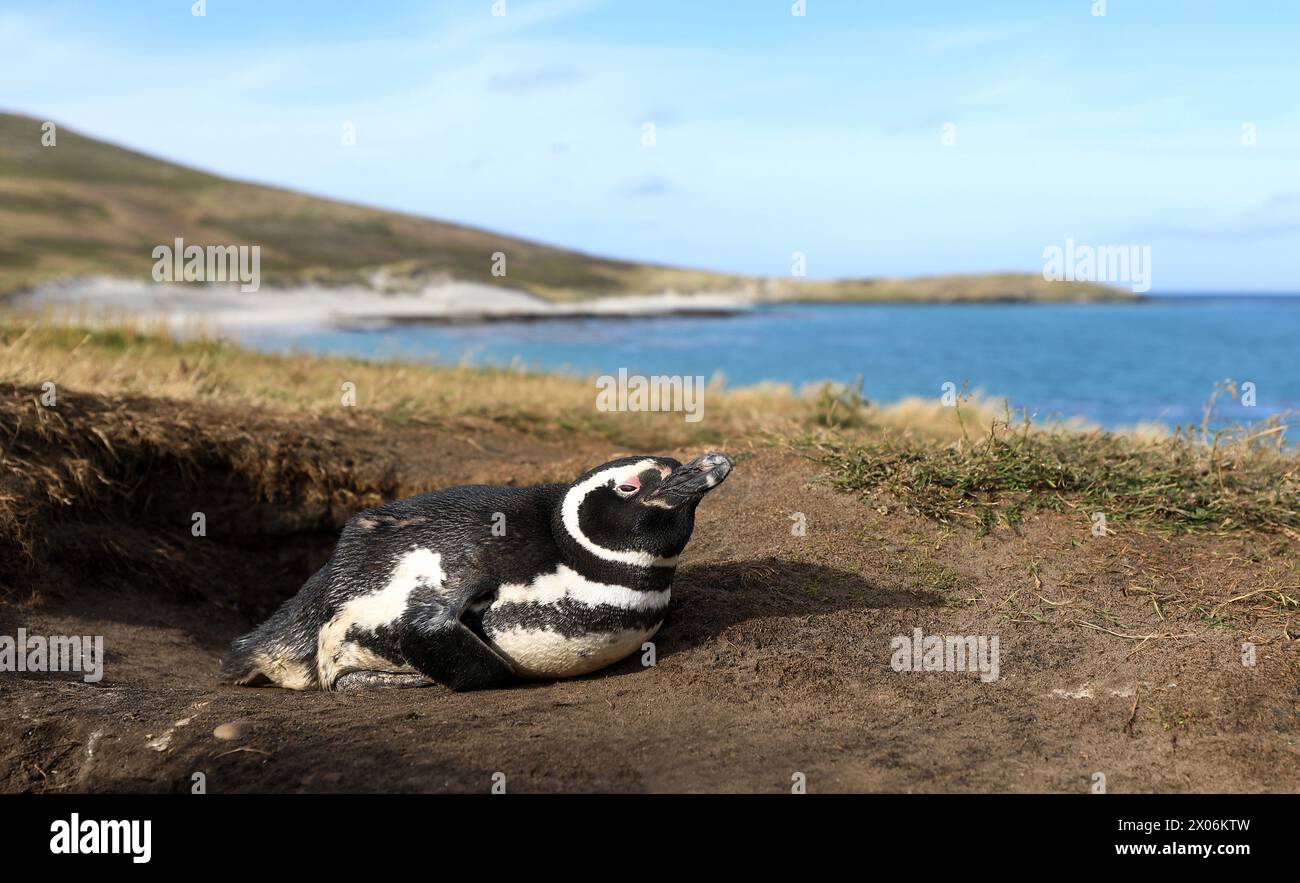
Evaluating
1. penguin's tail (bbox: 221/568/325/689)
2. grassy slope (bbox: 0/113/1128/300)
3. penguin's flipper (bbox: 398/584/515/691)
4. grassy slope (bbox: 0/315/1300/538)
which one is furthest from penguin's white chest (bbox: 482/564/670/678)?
grassy slope (bbox: 0/113/1128/300)

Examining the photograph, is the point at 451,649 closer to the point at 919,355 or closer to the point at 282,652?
the point at 282,652

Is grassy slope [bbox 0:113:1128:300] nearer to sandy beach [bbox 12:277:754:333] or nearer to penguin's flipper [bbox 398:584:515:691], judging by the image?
sandy beach [bbox 12:277:754:333]

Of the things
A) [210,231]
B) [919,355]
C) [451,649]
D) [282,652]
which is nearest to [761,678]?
[451,649]

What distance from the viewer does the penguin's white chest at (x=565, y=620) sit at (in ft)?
18.9

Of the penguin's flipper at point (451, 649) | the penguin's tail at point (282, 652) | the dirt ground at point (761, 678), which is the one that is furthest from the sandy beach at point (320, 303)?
the penguin's flipper at point (451, 649)

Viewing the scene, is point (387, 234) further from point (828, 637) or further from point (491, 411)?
point (828, 637)

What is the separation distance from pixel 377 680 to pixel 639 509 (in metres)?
1.80

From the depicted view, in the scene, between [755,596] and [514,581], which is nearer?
[514,581]

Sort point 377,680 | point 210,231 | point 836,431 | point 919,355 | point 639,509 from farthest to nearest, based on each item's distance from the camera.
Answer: point 210,231, point 919,355, point 836,431, point 377,680, point 639,509

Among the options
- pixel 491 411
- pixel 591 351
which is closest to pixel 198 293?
pixel 591 351

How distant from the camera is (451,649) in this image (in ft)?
18.9

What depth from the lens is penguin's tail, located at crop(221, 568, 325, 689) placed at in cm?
657
